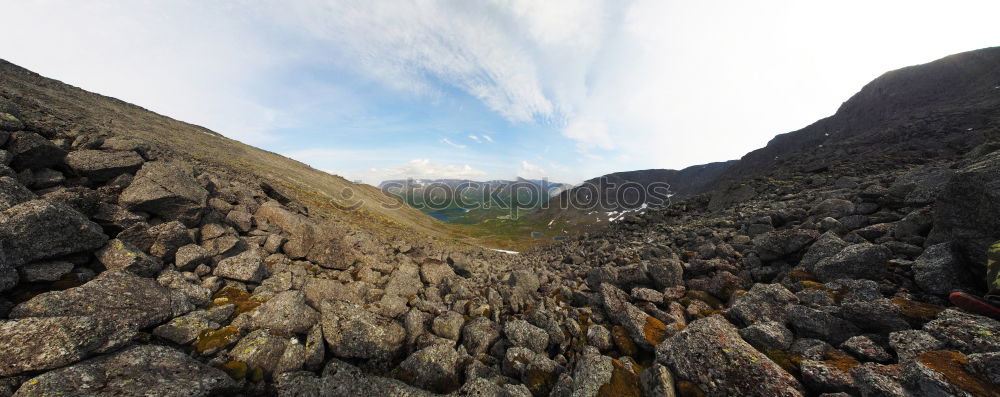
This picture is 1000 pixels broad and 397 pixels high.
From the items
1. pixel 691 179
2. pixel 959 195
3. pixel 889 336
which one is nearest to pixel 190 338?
pixel 889 336

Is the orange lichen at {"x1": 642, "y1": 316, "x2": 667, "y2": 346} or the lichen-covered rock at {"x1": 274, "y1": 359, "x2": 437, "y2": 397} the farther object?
the orange lichen at {"x1": 642, "y1": 316, "x2": 667, "y2": 346}

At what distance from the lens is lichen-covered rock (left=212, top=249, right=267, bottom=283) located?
8.98 metres

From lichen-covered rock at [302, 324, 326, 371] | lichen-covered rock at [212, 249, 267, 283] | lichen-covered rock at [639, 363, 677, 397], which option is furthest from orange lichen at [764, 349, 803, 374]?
lichen-covered rock at [212, 249, 267, 283]

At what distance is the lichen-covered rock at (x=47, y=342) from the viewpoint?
441 centimetres

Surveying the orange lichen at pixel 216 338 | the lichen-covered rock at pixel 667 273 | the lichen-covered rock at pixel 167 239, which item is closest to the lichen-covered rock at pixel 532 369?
the lichen-covered rock at pixel 667 273

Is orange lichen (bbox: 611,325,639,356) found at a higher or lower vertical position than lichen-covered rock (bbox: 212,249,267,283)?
lower

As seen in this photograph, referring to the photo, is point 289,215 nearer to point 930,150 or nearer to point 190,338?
point 190,338

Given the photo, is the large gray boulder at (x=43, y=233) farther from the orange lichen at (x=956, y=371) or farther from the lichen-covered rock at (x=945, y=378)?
the orange lichen at (x=956, y=371)

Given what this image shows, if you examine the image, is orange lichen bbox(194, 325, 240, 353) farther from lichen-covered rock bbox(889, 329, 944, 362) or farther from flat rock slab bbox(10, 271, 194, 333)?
lichen-covered rock bbox(889, 329, 944, 362)

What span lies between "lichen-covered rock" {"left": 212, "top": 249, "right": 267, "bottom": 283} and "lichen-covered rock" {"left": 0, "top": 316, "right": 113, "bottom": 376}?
377cm

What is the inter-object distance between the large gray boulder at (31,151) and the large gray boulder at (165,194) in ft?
6.03

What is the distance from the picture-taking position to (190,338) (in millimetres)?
6379

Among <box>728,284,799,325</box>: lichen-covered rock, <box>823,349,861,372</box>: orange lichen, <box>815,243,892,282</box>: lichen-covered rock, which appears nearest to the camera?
<box>823,349,861,372</box>: orange lichen

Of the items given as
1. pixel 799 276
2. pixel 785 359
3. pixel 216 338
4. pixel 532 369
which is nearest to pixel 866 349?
pixel 785 359
